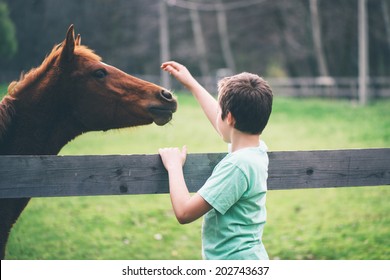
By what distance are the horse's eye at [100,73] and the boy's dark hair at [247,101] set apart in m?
→ 1.19

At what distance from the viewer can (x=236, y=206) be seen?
2486 mm

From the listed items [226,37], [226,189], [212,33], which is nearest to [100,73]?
[226,189]

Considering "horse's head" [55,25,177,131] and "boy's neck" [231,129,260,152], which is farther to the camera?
"horse's head" [55,25,177,131]

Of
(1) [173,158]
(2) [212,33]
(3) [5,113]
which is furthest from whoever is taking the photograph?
(2) [212,33]

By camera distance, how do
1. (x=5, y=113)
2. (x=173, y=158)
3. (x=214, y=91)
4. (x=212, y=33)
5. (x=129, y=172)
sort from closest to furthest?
(x=173, y=158)
(x=129, y=172)
(x=5, y=113)
(x=214, y=91)
(x=212, y=33)

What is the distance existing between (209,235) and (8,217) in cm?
136

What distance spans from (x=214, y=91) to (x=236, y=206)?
37.2 m

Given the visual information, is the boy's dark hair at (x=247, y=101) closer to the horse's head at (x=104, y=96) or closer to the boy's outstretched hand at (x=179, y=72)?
the boy's outstretched hand at (x=179, y=72)

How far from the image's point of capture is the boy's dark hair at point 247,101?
2.40m

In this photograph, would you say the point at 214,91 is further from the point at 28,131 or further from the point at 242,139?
the point at 242,139

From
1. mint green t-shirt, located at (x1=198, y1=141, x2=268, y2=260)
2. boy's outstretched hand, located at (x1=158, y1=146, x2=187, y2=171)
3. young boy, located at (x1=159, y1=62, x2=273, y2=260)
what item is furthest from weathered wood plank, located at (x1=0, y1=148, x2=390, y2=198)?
mint green t-shirt, located at (x1=198, y1=141, x2=268, y2=260)

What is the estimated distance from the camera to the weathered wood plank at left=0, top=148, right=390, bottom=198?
2.81 metres

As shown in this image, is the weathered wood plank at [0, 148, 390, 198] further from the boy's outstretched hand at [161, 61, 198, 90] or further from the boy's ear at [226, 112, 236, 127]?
the boy's ear at [226, 112, 236, 127]
